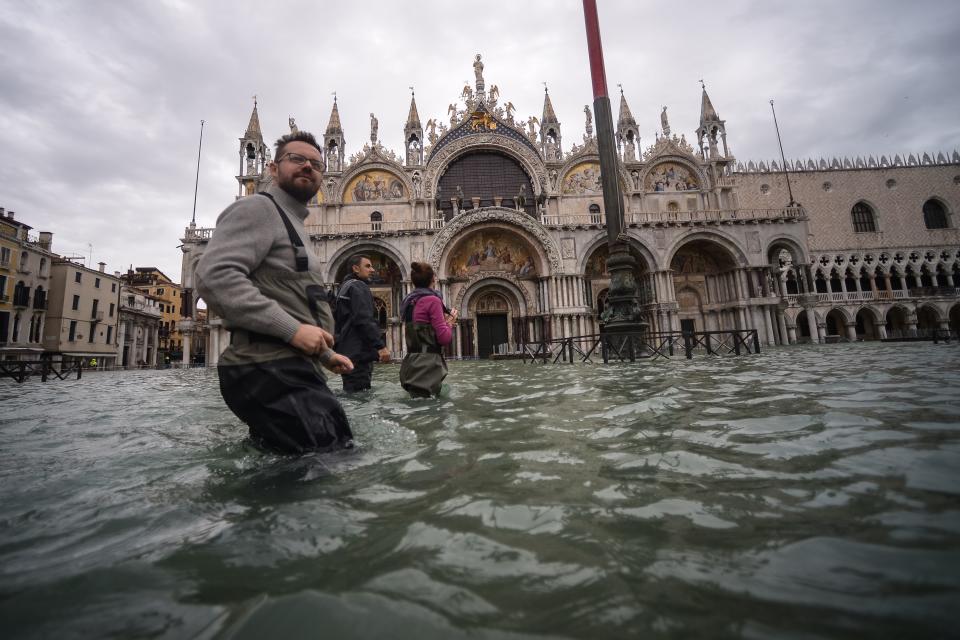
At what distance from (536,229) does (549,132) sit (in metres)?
7.64

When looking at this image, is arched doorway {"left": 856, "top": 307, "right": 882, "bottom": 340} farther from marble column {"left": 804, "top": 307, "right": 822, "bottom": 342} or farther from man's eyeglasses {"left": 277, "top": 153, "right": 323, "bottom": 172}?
man's eyeglasses {"left": 277, "top": 153, "right": 323, "bottom": 172}

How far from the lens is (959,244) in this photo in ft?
97.2

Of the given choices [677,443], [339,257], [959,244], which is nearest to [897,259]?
[959,244]

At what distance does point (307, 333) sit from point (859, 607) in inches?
78.2

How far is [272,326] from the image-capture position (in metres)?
1.92

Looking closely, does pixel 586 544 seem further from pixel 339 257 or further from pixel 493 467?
pixel 339 257

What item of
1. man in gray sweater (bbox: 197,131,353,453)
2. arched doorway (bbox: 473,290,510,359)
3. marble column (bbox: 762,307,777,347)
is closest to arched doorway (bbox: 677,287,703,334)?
marble column (bbox: 762,307,777,347)

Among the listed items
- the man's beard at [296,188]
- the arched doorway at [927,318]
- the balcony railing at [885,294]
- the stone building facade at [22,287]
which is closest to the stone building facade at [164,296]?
the stone building facade at [22,287]

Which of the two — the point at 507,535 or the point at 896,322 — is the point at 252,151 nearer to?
the point at 507,535

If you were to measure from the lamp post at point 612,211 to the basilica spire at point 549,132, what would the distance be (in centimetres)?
1192

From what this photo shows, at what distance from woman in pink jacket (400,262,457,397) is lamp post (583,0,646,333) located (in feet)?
24.3

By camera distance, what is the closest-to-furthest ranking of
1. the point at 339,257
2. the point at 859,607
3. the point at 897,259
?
the point at 859,607, the point at 339,257, the point at 897,259

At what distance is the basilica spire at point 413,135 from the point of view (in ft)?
78.0

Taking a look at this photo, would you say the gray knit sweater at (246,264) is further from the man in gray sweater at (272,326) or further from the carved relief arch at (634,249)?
the carved relief arch at (634,249)
